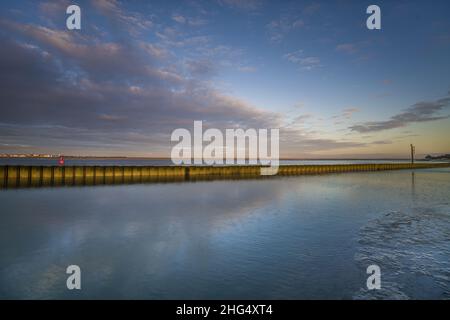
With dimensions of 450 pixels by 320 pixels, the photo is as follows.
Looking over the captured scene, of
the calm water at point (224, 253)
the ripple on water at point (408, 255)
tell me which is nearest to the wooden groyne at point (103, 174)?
the calm water at point (224, 253)

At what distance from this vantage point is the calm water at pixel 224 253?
4.57 meters

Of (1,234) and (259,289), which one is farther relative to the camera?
(1,234)

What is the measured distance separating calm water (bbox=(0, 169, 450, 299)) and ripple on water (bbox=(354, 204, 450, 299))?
3 cm

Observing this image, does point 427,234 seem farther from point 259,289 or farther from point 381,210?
point 259,289

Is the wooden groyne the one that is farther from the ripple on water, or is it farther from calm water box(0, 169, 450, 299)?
the ripple on water

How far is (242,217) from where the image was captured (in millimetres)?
11086

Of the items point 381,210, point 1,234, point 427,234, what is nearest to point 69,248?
point 1,234

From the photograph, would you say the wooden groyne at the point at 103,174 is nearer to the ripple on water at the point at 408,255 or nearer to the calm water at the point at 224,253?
the calm water at the point at 224,253

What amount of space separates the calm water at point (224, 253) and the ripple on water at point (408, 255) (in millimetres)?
26

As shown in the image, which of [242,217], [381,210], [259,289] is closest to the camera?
[259,289]

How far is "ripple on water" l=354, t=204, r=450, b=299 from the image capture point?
4.51 meters

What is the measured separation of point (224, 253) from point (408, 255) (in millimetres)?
4582

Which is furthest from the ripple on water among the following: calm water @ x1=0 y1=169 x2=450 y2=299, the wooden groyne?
the wooden groyne
